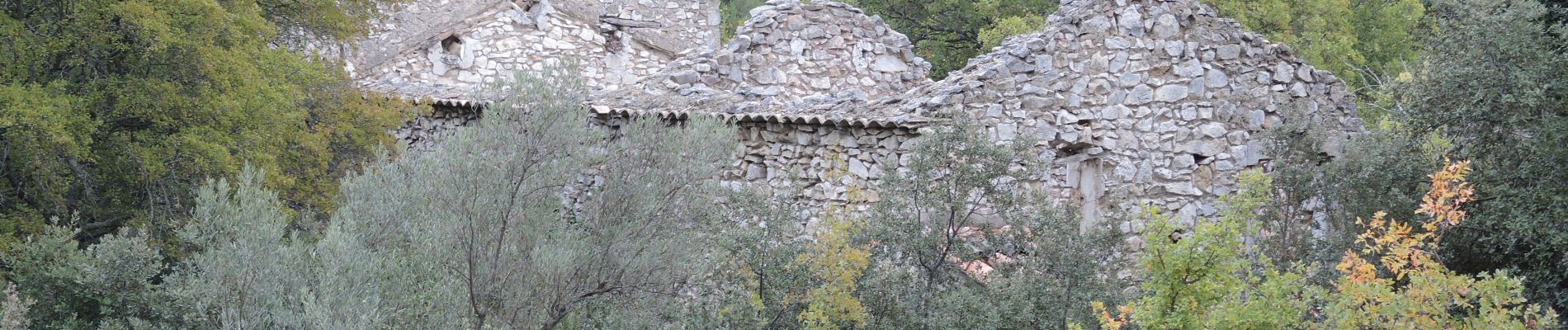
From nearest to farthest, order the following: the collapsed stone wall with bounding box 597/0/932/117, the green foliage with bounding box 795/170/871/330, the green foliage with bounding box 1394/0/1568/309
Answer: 1. the green foliage with bounding box 1394/0/1568/309
2. the green foliage with bounding box 795/170/871/330
3. the collapsed stone wall with bounding box 597/0/932/117

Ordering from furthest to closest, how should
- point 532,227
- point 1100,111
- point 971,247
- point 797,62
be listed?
point 797,62, point 1100,111, point 971,247, point 532,227

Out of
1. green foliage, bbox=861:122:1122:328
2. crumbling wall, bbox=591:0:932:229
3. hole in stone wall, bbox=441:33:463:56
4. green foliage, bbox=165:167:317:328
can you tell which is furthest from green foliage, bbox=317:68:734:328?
hole in stone wall, bbox=441:33:463:56

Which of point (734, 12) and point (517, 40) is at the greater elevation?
point (517, 40)

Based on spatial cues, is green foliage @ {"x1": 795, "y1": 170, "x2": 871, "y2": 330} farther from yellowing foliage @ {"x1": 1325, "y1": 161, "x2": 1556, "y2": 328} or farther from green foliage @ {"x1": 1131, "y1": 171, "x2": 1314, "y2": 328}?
yellowing foliage @ {"x1": 1325, "y1": 161, "x2": 1556, "y2": 328}

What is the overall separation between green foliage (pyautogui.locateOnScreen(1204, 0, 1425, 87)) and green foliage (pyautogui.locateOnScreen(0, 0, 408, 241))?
47.2ft

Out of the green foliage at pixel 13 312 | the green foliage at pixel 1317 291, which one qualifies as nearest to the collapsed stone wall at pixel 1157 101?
the green foliage at pixel 1317 291

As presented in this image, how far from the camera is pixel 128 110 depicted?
8766mm

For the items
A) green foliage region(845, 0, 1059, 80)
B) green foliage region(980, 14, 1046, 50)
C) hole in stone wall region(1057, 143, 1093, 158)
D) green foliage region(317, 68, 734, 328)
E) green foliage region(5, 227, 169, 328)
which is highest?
green foliage region(317, 68, 734, 328)

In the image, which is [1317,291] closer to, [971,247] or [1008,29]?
[971,247]

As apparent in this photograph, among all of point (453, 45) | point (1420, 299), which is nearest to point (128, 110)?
point (1420, 299)

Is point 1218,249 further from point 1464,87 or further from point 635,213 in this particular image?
point 635,213

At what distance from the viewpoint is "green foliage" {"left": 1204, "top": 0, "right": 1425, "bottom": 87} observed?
65.5 ft

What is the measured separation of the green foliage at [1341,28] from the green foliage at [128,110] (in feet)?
47.2

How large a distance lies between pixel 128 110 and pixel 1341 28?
58.8ft
